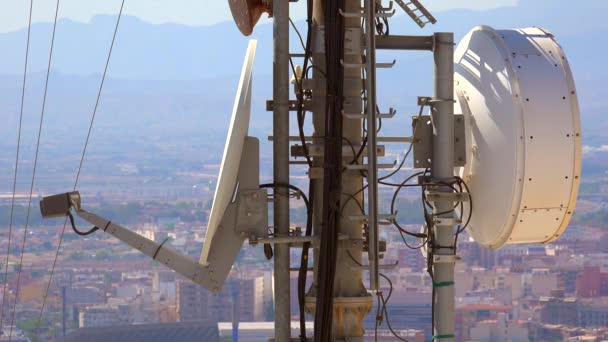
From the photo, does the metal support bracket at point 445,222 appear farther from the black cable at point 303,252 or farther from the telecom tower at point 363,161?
the black cable at point 303,252

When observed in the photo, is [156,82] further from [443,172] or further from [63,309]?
[443,172]

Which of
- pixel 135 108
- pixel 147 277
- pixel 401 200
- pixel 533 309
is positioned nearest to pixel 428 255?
pixel 401 200

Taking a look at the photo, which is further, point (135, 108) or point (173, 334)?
point (135, 108)

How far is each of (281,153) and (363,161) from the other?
0.48 metres

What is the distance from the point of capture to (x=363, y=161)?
8.26 metres

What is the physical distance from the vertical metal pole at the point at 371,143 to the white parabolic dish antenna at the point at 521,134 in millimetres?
732

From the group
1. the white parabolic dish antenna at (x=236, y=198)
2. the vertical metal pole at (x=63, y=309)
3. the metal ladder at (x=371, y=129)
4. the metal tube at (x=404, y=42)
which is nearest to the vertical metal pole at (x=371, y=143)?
the metal ladder at (x=371, y=129)

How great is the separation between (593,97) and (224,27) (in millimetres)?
55170

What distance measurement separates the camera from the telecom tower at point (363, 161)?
310 inches

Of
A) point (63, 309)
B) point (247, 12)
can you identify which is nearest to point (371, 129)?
point (247, 12)

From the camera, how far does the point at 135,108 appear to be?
142375 mm

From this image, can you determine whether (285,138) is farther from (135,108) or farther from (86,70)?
(86,70)

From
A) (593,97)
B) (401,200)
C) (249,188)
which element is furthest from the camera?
(593,97)

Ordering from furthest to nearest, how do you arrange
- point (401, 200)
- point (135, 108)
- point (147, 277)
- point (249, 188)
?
point (135, 108)
point (147, 277)
point (401, 200)
point (249, 188)
